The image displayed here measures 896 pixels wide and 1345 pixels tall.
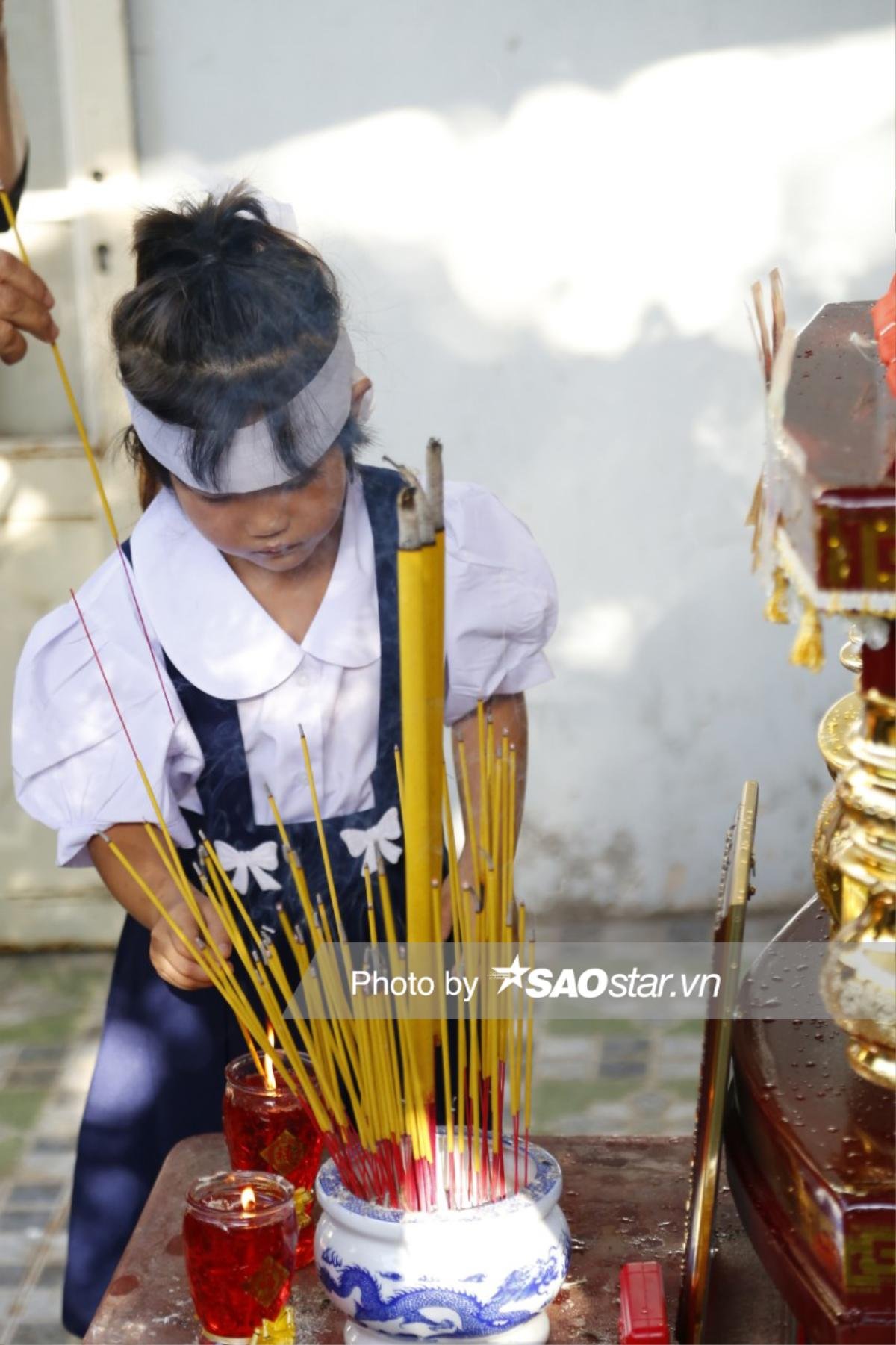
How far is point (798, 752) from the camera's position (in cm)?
324

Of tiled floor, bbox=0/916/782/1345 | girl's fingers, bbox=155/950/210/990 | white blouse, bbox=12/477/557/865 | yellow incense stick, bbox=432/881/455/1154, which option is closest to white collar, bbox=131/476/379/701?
white blouse, bbox=12/477/557/865

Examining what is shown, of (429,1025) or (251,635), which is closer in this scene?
(429,1025)

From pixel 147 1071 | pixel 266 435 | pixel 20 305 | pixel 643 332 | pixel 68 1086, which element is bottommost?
pixel 68 1086

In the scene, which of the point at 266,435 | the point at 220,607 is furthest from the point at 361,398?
the point at 220,607

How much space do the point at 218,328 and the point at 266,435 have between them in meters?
0.10

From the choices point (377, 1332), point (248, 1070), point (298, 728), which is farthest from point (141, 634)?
point (377, 1332)

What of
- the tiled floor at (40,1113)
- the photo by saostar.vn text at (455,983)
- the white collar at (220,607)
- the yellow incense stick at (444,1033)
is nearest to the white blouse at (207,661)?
the white collar at (220,607)

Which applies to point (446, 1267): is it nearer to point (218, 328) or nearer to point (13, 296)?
point (218, 328)

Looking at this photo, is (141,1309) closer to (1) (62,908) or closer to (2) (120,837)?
(2) (120,837)

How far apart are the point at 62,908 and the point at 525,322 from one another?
1828mm

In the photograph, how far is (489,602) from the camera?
1.60 m

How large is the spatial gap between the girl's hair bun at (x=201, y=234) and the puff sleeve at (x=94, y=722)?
12.6 inches

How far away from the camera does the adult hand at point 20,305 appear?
1.39 meters

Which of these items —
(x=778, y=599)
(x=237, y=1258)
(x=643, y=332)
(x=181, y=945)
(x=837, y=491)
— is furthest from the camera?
(x=643, y=332)
